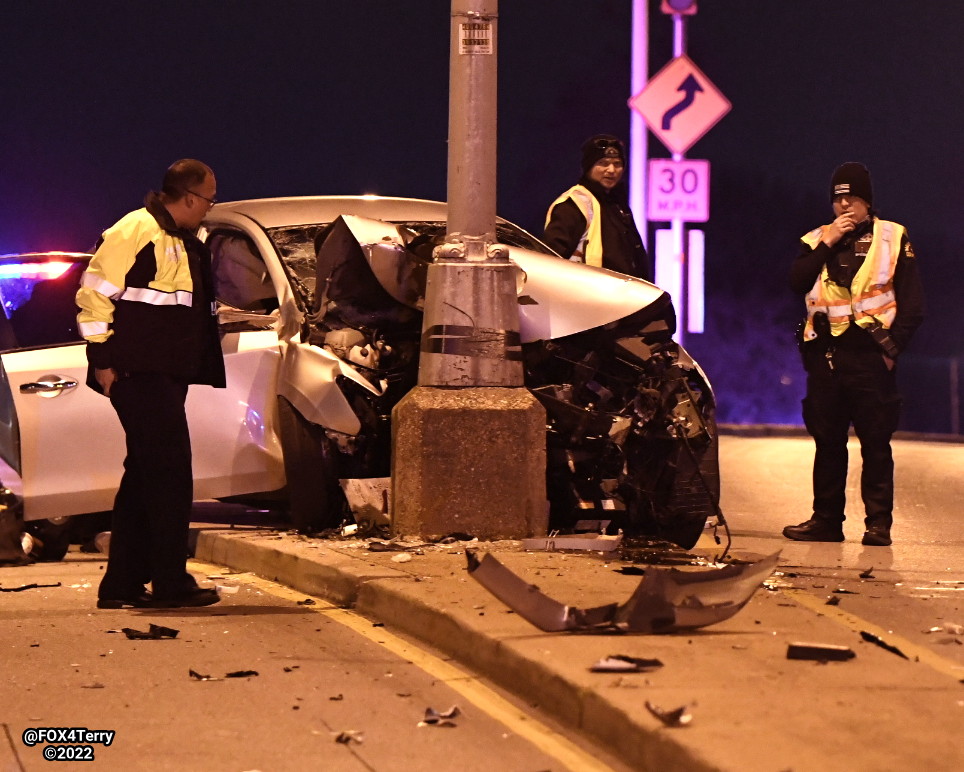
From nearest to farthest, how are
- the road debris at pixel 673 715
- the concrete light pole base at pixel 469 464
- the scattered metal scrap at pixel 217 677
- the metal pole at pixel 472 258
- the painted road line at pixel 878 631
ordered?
the road debris at pixel 673 715 < the painted road line at pixel 878 631 < the scattered metal scrap at pixel 217 677 < the concrete light pole base at pixel 469 464 < the metal pole at pixel 472 258

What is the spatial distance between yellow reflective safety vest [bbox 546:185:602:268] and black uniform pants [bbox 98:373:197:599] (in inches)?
121

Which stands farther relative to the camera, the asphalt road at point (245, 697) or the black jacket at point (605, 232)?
the black jacket at point (605, 232)

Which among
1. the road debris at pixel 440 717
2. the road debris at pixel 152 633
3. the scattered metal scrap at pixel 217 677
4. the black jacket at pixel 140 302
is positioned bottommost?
the road debris at pixel 440 717

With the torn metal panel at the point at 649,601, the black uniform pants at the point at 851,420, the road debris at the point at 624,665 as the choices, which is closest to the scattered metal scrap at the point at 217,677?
the torn metal panel at the point at 649,601

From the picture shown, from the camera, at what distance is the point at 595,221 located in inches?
404

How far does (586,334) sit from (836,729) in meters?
4.59

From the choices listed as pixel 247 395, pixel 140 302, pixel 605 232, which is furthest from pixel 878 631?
pixel 247 395

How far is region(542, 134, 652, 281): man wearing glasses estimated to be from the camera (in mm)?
10273

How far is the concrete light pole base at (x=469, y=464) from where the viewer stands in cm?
894

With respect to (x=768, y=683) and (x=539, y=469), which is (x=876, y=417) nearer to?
(x=539, y=469)

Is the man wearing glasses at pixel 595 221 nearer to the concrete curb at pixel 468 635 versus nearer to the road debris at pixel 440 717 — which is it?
the concrete curb at pixel 468 635

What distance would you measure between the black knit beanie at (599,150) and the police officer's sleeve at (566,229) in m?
0.27

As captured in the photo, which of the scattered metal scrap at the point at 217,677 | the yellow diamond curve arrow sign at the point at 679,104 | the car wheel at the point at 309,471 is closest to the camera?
the scattered metal scrap at the point at 217,677

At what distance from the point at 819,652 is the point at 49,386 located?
4.95 meters
